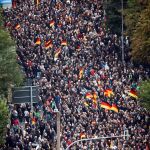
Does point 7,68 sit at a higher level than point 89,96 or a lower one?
higher

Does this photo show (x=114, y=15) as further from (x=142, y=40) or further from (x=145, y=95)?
(x=145, y=95)

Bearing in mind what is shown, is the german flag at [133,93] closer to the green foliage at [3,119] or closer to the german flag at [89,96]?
the german flag at [89,96]

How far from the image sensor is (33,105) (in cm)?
7425

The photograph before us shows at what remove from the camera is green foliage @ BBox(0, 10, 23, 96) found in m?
74.8

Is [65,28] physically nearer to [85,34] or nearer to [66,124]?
[85,34]

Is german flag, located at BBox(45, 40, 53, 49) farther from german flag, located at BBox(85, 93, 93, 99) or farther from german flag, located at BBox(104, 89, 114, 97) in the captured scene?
german flag, located at BBox(85, 93, 93, 99)

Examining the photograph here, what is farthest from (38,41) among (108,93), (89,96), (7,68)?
(7,68)

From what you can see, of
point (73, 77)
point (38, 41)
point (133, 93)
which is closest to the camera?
point (133, 93)

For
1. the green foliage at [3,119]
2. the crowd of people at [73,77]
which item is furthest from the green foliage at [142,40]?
the green foliage at [3,119]

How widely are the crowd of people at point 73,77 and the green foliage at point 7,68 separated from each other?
1.99m

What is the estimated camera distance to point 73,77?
80562 mm

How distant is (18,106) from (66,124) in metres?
4.12

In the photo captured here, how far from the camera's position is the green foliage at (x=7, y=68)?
74750 mm

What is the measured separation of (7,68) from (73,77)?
23.8 ft
